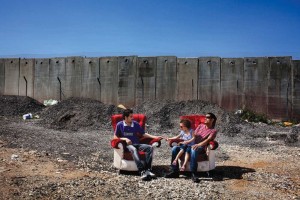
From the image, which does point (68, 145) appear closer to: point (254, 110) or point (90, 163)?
point (90, 163)

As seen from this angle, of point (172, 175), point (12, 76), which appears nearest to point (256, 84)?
point (172, 175)

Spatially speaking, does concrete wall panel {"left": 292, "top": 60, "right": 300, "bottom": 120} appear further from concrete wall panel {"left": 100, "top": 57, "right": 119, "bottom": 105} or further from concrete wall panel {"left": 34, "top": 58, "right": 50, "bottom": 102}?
concrete wall panel {"left": 34, "top": 58, "right": 50, "bottom": 102}

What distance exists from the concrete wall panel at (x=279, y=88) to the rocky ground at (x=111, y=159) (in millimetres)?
1251

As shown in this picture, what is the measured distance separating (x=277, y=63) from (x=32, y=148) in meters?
9.22

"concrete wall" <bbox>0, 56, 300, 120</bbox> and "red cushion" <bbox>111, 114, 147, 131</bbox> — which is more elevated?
"concrete wall" <bbox>0, 56, 300, 120</bbox>

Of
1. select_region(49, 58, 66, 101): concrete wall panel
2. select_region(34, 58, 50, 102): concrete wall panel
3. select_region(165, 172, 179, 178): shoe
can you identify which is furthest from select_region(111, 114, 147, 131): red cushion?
select_region(34, 58, 50, 102): concrete wall panel

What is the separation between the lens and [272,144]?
9656mm

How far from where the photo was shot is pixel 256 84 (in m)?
13.8

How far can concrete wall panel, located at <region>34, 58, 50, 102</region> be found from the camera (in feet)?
53.8

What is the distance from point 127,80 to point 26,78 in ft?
16.1

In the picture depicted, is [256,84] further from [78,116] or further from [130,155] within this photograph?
[130,155]

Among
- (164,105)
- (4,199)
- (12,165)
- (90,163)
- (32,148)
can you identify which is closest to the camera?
(4,199)

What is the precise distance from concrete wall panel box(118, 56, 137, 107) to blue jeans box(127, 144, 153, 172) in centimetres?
850

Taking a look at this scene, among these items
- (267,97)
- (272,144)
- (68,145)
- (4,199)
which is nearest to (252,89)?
(267,97)
